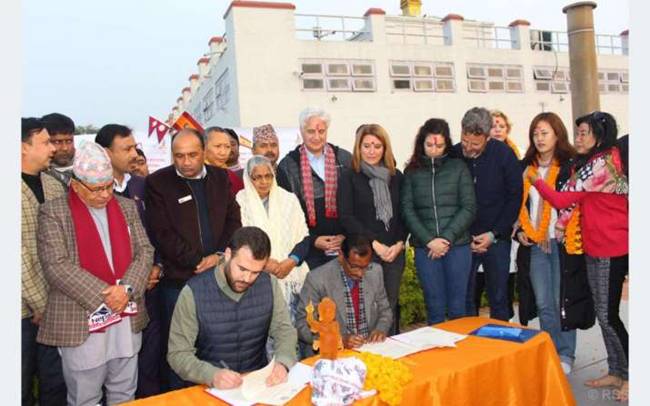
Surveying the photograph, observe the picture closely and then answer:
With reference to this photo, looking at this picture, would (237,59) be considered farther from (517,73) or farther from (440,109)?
(517,73)

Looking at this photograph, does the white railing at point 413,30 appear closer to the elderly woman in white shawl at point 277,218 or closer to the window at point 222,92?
the window at point 222,92

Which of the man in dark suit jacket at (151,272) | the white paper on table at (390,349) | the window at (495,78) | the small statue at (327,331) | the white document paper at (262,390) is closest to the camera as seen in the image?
the white document paper at (262,390)

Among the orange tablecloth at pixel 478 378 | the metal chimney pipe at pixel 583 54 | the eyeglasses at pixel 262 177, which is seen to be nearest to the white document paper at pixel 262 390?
the orange tablecloth at pixel 478 378

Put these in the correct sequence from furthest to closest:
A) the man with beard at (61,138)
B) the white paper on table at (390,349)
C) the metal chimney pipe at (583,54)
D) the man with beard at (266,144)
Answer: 1. the metal chimney pipe at (583,54)
2. the man with beard at (266,144)
3. the man with beard at (61,138)
4. the white paper on table at (390,349)

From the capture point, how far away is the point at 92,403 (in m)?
2.62

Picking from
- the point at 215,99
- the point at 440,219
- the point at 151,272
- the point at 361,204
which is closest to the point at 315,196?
the point at 361,204

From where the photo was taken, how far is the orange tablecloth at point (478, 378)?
2002 mm

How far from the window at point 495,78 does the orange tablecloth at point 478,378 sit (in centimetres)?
1871

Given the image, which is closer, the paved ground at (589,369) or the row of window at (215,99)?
the paved ground at (589,369)

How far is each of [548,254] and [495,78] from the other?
18.2m

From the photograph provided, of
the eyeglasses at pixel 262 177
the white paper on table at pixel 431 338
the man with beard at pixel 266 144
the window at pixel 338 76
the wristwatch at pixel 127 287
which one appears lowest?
the white paper on table at pixel 431 338

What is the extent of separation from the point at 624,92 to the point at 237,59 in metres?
17.4

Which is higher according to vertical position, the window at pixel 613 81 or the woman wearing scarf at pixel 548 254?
the window at pixel 613 81

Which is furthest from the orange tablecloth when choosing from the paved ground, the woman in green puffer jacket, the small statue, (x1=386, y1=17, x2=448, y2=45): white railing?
(x1=386, y1=17, x2=448, y2=45): white railing
